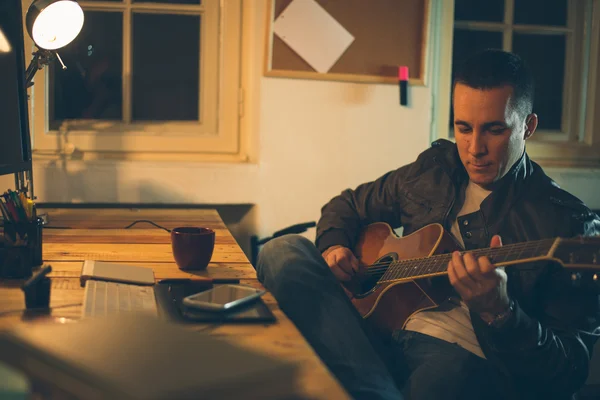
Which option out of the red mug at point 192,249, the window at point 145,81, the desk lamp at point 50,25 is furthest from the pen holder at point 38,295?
the window at point 145,81

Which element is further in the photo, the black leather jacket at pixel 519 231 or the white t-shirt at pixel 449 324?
the white t-shirt at pixel 449 324

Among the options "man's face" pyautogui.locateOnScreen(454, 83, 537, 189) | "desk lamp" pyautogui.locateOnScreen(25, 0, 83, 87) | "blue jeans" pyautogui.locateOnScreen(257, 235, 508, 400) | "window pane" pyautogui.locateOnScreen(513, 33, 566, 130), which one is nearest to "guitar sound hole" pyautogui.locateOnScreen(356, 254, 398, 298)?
"blue jeans" pyautogui.locateOnScreen(257, 235, 508, 400)

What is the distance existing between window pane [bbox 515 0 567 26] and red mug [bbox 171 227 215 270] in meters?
1.82

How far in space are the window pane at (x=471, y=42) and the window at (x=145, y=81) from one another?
0.84 metres

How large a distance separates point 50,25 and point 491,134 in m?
1.17

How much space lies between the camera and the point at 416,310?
1514 millimetres

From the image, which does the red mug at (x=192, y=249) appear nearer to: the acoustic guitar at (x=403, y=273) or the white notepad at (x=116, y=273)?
the white notepad at (x=116, y=273)

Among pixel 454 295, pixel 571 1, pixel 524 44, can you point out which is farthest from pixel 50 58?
pixel 571 1

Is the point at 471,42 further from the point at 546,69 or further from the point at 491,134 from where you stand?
the point at 491,134

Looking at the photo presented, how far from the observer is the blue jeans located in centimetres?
115

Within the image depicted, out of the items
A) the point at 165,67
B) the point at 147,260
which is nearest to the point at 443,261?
the point at 147,260

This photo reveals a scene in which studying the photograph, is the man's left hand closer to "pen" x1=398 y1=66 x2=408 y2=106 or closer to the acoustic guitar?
the acoustic guitar

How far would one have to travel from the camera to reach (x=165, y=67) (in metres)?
2.41

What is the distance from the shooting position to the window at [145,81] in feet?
7.59
